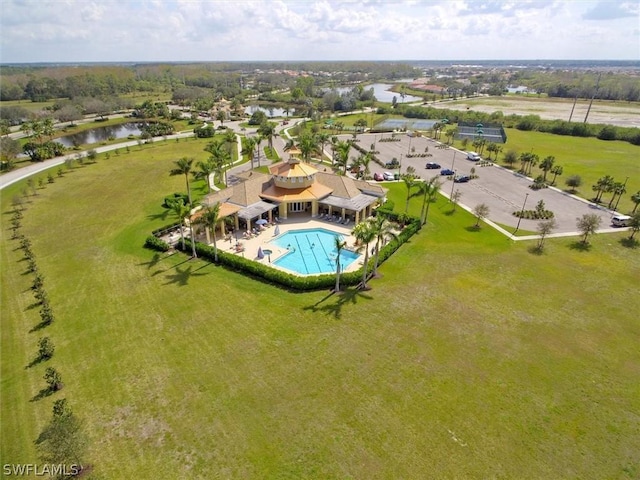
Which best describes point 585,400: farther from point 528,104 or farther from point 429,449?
point 528,104

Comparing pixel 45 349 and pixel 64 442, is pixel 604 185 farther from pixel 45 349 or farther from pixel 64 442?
pixel 45 349

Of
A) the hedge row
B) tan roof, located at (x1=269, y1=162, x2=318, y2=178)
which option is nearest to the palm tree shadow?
the hedge row

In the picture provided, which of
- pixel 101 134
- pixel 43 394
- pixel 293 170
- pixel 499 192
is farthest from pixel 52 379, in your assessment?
pixel 101 134

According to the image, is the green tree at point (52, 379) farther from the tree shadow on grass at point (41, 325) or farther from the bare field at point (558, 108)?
the bare field at point (558, 108)

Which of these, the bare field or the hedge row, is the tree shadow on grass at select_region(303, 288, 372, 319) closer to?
the hedge row

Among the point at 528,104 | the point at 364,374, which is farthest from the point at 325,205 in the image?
the point at 528,104

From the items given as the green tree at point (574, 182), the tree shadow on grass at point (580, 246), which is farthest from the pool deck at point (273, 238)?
the green tree at point (574, 182)
